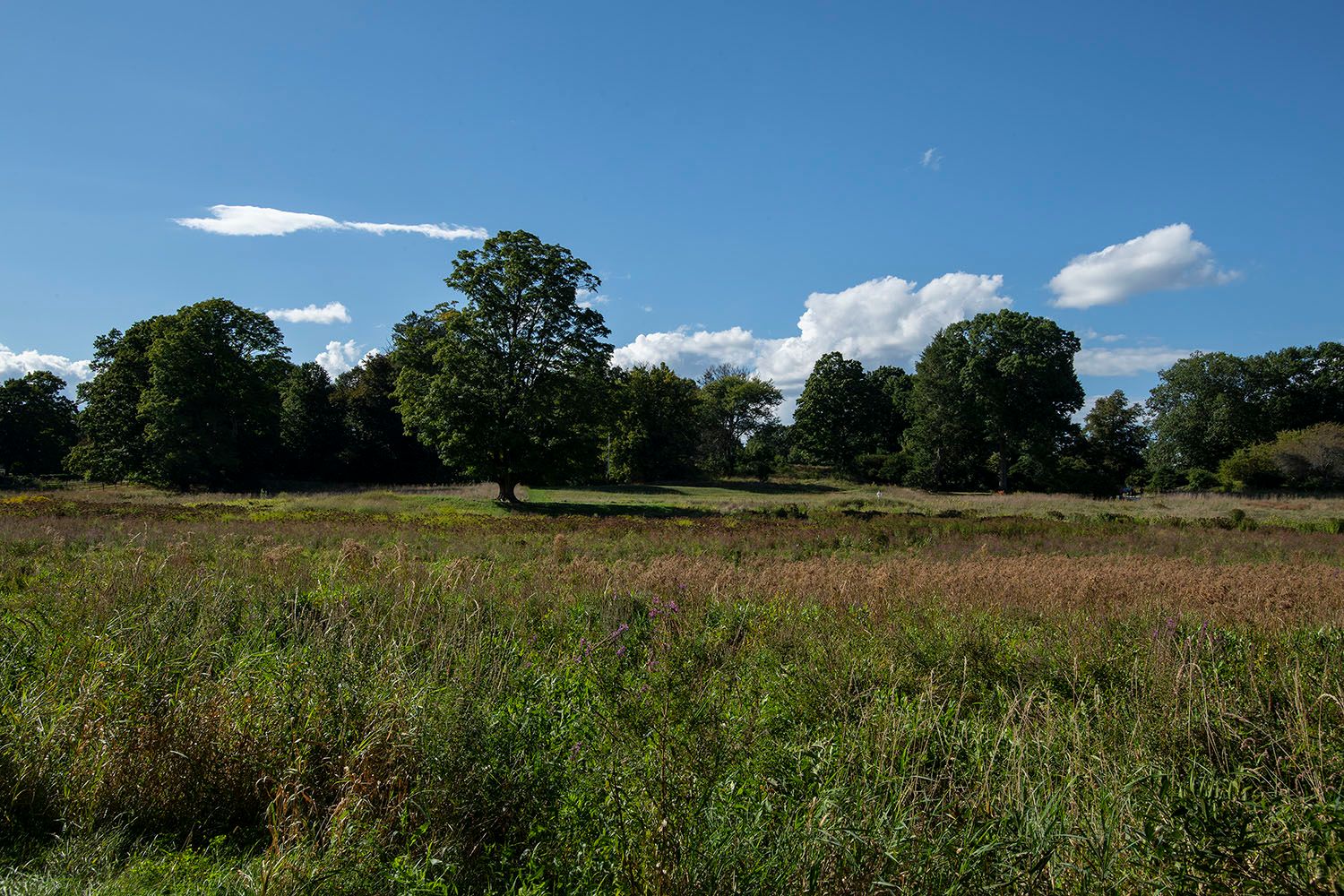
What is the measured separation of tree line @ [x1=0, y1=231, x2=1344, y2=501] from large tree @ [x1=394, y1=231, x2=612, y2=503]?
95mm

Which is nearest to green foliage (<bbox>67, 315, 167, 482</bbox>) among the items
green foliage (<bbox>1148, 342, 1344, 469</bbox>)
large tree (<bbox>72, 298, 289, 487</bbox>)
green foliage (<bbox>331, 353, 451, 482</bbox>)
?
large tree (<bbox>72, 298, 289, 487</bbox>)

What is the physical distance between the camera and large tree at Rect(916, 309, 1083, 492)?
2311 inches

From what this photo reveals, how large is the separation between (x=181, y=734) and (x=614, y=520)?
1967 centimetres

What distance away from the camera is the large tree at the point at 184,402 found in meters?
44.2

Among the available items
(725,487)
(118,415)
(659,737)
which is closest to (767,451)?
(725,487)

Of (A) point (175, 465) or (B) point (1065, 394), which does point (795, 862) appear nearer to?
(A) point (175, 465)

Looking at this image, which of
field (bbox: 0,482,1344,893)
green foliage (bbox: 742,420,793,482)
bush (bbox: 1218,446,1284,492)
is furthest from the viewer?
green foliage (bbox: 742,420,793,482)

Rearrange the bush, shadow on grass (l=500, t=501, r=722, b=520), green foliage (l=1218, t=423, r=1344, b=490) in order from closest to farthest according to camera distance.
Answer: shadow on grass (l=500, t=501, r=722, b=520)
green foliage (l=1218, t=423, r=1344, b=490)
the bush

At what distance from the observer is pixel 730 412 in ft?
269

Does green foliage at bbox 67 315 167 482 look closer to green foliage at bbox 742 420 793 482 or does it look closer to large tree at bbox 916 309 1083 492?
green foliage at bbox 742 420 793 482

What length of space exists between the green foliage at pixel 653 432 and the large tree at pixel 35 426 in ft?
136

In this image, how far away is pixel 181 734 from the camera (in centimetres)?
419

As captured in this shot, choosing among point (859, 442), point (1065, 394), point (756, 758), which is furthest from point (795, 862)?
point (859, 442)

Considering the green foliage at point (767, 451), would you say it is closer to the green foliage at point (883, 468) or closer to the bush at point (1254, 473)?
the green foliage at point (883, 468)
